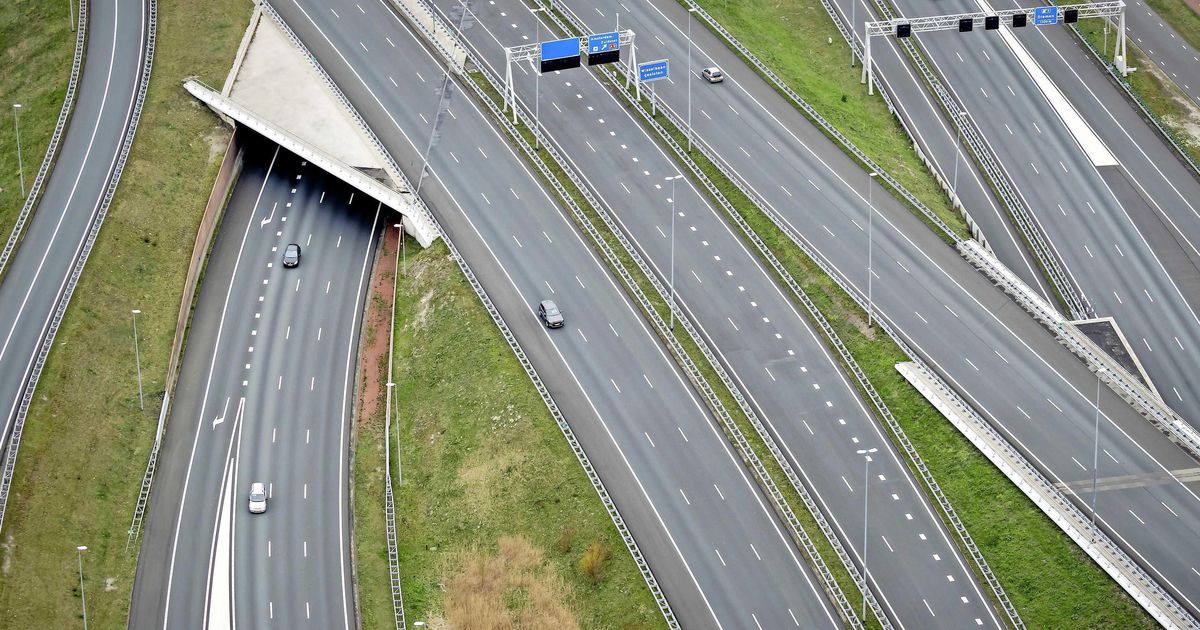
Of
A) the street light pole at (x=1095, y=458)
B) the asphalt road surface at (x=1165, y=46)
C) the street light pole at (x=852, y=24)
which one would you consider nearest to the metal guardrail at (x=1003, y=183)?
the street light pole at (x=852, y=24)

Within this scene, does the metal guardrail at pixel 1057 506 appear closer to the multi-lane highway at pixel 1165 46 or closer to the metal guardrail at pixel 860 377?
the metal guardrail at pixel 860 377

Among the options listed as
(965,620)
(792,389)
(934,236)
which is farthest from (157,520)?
(934,236)

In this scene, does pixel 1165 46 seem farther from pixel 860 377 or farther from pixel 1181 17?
pixel 860 377

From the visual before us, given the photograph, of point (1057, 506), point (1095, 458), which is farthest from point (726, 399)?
point (1095, 458)

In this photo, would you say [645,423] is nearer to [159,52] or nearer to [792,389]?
[792,389]

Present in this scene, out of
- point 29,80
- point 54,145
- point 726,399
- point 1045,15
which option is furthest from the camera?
point 1045,15
